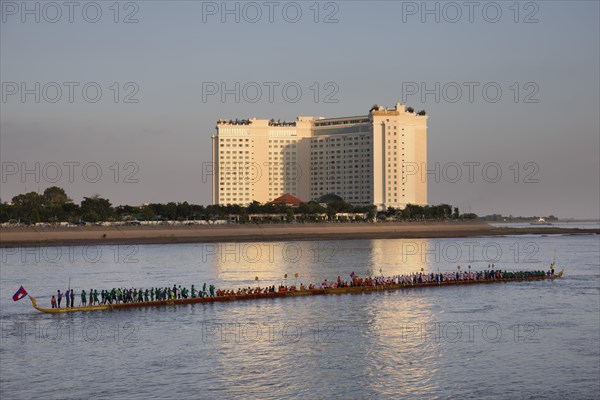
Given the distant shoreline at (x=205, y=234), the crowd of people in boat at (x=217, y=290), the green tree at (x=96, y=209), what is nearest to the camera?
the crowd of people in boat at (x=217, y=290)

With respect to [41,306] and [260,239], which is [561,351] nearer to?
[41,306]

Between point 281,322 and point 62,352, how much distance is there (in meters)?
14.7

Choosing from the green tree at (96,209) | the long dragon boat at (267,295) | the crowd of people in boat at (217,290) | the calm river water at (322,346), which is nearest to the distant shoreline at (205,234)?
the green tree at (96,209)

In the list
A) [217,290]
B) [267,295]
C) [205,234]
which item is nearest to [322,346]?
[267,295]

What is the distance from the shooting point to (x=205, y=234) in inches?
6757

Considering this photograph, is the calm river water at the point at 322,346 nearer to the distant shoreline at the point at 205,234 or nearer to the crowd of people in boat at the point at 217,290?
the crowd of people in boat at the point at 217,290

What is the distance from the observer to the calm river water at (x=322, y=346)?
34562 millimetres

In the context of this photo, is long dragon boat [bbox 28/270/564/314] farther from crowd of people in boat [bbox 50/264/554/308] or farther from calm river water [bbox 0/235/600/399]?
calm river water [bbox 0/235/600/399]

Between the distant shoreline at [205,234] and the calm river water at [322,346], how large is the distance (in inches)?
2941

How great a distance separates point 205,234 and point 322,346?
131 metres

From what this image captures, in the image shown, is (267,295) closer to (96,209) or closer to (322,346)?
(322,346)

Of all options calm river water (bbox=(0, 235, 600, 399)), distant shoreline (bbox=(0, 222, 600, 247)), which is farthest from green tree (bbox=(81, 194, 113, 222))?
calm river water (bbox=(0, 235, 600, 399))

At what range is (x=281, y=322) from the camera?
167 feet

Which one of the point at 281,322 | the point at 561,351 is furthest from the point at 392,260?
the point at 561,351
